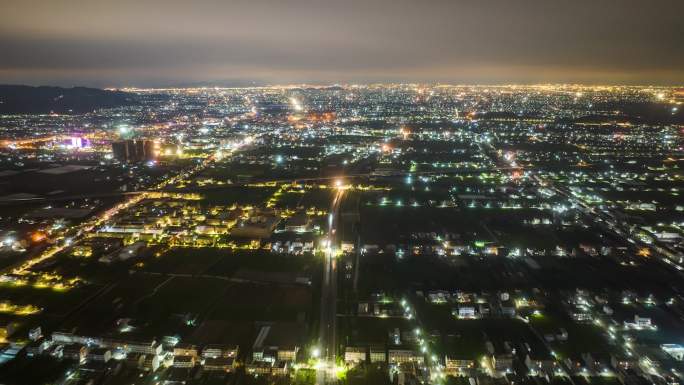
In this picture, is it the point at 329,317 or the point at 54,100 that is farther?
the point at 54,100

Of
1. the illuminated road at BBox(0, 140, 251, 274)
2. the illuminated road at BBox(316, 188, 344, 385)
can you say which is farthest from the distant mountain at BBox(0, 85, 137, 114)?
the illuminated road at BBox(316, 188, 344, 385)

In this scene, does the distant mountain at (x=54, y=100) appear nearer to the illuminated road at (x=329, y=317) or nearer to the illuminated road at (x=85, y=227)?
the illuminated road at (x=85, y=227)

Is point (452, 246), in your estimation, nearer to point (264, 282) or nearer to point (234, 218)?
point (264, 282)

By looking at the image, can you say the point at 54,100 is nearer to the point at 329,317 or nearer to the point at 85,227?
the point at 85,227

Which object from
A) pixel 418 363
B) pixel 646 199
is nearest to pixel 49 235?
pixel 418 363

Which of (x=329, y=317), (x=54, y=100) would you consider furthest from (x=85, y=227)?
(x=54, y=100)

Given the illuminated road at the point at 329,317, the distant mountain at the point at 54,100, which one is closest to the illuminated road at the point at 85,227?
the illuminated road at the point at 329,317
